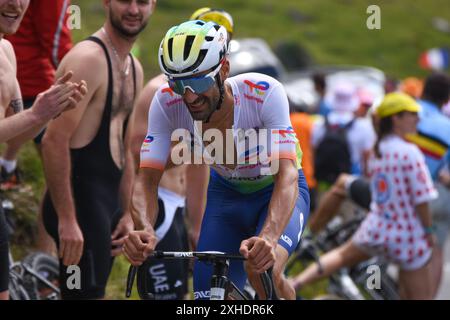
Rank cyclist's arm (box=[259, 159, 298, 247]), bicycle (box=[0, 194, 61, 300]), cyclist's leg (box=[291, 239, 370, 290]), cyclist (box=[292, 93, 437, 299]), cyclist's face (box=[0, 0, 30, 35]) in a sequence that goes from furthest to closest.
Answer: cyclist's leg (box=[291, 239, 370, 290]), cyclist (box=[292, 93, 437, 299]), bicycle (box=[0, 194, 61, 300]), cyclist's face (box=[0, 0, 30, 35]), cyclist's arm (box=[259, 159, 298, 247])

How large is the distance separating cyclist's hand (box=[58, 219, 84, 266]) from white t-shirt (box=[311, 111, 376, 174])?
21.5 ft

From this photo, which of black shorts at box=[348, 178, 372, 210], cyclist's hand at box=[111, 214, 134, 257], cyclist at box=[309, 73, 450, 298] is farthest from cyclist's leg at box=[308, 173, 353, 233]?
cyclist's hand at box=[111, 214, 134, 257]

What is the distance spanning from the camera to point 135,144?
6.73m

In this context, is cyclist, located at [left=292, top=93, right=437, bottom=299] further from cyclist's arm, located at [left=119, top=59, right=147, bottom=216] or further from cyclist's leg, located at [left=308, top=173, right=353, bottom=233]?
cyclist's arm, located at [left=119, top=59, right=147, bottom=216]

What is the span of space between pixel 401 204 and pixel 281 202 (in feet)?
13.4

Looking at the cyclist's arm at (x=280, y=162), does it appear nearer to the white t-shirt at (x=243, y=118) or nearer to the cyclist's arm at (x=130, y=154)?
the white t-shirt at (x=243, y=118)

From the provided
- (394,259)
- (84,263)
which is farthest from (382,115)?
(84,263)

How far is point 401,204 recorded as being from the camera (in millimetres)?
8922

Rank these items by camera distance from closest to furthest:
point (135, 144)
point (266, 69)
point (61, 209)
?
1. point (61, 209)
2. point (135, 144)
3. point (266, 69)

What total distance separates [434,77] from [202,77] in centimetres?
572

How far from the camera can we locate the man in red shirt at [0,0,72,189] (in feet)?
23.9

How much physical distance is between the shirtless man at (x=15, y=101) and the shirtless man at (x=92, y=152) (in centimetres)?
46
